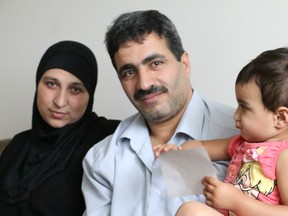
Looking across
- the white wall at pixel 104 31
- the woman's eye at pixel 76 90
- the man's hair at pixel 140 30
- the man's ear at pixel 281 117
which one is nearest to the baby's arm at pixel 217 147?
the man's ear at pixel 281 117

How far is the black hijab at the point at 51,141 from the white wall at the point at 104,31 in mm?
363

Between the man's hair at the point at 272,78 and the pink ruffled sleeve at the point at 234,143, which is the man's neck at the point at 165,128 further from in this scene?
the man's hair at the point at 272,78

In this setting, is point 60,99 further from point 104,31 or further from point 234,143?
point 234,143

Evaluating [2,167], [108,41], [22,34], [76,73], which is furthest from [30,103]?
[108,41]

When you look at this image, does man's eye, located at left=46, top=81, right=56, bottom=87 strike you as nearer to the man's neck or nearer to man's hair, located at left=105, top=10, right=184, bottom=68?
man's hair, located at left=105, top=10, right=184, bottom=68

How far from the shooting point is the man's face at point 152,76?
122 cm

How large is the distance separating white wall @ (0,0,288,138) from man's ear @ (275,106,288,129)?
722 millimetres

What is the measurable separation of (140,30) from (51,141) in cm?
74

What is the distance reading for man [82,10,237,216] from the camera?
121cm

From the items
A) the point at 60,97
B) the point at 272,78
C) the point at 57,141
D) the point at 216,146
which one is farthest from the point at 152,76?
the point at 57,141

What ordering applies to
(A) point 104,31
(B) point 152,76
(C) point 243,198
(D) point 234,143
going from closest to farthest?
(C) point 243,198, (D) point 234,143, (B) point 152,76, (A) point 104,31

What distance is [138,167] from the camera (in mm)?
1265

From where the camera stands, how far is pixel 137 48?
122 centimetres

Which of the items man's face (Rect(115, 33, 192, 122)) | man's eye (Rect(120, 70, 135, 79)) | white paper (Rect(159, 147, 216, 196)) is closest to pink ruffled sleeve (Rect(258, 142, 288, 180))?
white paper (Rect(159, 147, 216, 196))
